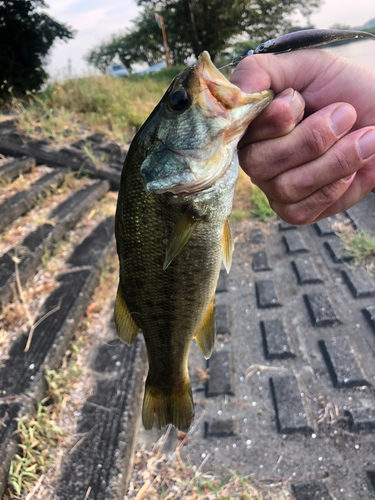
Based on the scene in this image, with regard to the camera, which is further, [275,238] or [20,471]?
[275,238]

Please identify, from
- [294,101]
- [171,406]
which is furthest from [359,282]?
[294,101]

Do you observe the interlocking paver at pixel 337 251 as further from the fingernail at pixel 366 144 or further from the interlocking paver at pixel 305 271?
the fingernail at pixel 366 144

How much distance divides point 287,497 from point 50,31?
29.3ft

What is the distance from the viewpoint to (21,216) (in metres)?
4.36

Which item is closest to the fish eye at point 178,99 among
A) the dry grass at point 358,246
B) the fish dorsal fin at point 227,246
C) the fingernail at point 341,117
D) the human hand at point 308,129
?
the human hand at point 308,129

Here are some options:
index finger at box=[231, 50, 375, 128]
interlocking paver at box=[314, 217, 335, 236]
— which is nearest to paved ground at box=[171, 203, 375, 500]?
interlocking paver at box=[314, 217, 335, 236]

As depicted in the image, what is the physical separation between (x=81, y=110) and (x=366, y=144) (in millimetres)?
7220

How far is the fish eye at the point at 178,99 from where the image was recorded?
3.42 feet

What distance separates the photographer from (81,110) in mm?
7355

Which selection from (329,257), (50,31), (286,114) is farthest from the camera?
(50,31)

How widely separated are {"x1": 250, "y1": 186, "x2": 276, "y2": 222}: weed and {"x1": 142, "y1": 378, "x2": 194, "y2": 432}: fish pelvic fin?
3.66m

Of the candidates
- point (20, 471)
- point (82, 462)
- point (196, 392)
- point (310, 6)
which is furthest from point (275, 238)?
point (310, 6)

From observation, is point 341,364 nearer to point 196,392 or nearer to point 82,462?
point 196,392

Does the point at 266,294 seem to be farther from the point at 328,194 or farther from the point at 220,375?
the point at 328,194
